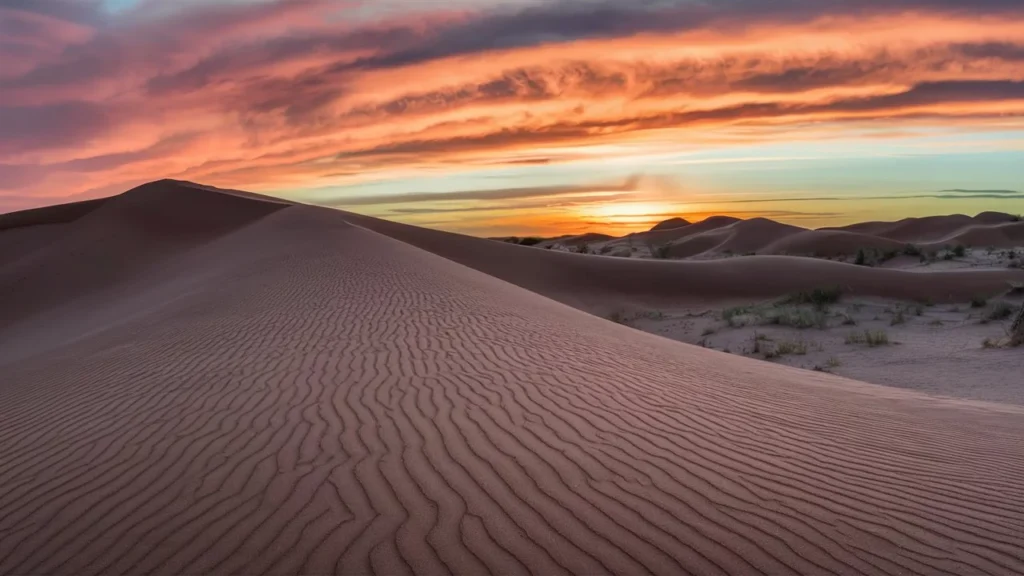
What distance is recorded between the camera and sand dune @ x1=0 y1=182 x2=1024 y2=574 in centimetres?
419

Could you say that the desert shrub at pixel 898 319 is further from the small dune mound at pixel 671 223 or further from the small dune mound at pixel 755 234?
the small dune mound at pixel 671 223

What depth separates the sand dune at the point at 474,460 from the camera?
13.8 ft

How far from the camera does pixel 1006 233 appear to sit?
72.2 meters

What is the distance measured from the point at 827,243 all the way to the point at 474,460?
6653cm

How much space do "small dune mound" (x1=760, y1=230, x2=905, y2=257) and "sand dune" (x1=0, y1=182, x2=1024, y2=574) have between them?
55836mm

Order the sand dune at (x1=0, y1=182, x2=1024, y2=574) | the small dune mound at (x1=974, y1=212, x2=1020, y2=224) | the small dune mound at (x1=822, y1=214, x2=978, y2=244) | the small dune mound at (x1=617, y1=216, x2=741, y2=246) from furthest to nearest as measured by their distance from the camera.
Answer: the small dune mound at (x1=617, y1=216, x2=741, y2=246), the small dune mound at (x1=974, y1=212, x2=1020, y2=224), the small dune mound at (x1=822, y1=214, x2=978, y2=244), the sand dune at (x1=0, y1=182, x2=1024, y2=574)

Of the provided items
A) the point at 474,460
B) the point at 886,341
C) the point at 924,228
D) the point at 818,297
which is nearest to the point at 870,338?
the point at 886,341

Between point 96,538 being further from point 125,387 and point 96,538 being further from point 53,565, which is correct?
point 125,387

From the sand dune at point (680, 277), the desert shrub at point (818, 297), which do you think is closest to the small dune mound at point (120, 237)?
the sand dune at point (680, 277)

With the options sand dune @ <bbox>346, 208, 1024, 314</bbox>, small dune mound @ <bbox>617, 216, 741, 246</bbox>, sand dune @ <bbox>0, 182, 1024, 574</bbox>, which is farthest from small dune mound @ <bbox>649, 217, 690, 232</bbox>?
sand dune @ <bbox>0, 182, 1024, 574</bbox>

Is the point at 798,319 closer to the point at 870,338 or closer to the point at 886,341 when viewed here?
the point at 870,338

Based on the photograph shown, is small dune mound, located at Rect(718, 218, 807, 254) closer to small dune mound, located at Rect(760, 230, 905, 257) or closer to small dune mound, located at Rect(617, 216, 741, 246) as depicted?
small dune mound, located at Rect(760, 230, 905, 257)

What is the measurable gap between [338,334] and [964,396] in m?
9.67

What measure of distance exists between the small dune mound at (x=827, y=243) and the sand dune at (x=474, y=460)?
55.8 metres
